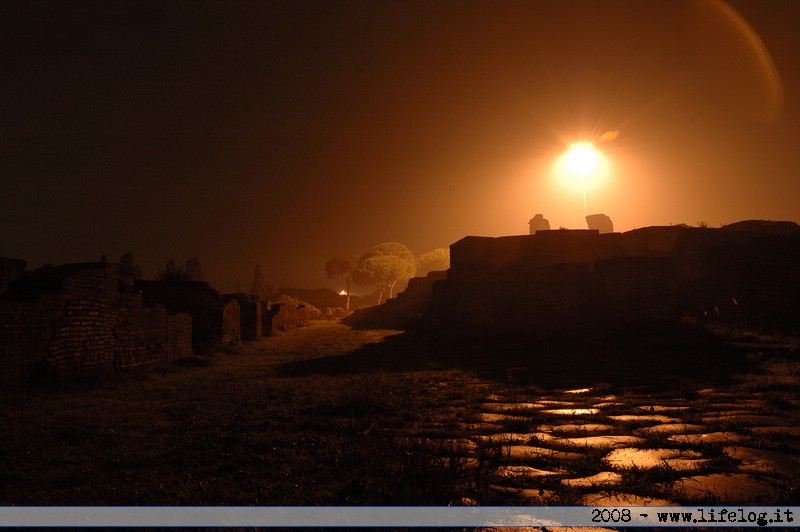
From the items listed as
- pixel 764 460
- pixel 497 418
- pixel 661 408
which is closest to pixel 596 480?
pixel 764 460

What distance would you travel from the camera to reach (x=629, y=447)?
3.61m

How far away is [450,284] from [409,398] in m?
12.7

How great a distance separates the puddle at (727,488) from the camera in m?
2.56

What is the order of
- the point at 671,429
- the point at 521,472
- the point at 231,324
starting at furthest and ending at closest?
the point at 231,324 → the point at 671,429 → the point at 521,472

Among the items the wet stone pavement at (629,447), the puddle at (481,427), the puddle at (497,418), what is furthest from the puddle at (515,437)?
the puddle at (497,418)

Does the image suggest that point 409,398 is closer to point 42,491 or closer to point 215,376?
point 42,491

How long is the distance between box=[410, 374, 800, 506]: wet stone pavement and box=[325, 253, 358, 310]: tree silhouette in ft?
239

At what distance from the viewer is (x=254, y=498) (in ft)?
9.00

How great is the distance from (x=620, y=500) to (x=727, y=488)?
28.1 inches

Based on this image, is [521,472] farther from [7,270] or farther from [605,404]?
[7,270]

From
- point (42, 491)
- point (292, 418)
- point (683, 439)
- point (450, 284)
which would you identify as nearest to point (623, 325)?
point (450, 284)

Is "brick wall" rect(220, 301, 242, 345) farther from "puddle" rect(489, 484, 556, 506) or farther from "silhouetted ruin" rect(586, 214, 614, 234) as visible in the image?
"silhouetted ruin" rect(586, 214, 614, 234)

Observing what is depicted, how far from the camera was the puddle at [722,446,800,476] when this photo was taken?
2.97 m

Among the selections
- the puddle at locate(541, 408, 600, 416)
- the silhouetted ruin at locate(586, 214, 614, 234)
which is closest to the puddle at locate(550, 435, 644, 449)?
the puddle at locate(541, 408, 600, 416)
